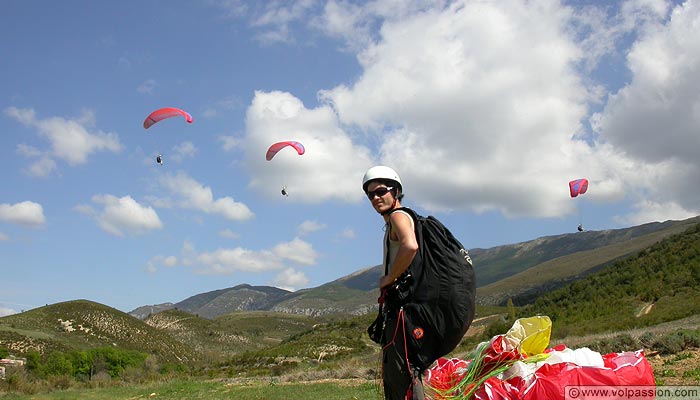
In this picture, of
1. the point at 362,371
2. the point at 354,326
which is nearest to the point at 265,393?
the point at 362,371

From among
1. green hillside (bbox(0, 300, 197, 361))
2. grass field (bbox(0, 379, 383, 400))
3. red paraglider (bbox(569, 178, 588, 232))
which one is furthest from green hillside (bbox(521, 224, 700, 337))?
green hillside (bbox(0, 300, 197, 361))

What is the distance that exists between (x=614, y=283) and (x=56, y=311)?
225 ft

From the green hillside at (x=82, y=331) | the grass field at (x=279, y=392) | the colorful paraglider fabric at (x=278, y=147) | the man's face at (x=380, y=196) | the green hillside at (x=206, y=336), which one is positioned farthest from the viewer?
the green hillside at (x=206, y=336)

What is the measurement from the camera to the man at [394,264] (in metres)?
3.76

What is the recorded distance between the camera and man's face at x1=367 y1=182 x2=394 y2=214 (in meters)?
4.26

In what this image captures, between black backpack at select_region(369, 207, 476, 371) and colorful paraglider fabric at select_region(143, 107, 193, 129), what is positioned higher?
colorful paraglider fabric at select_region(143, 107, 193, 129)

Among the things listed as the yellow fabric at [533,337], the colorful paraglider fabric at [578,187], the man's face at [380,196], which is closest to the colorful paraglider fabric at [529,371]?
the yellow fabric at [533,337]

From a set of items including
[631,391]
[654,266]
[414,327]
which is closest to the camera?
[414,327]

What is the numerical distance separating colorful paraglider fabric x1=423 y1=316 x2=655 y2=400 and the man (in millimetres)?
564

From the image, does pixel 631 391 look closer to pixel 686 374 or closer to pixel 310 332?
pixel 686 374

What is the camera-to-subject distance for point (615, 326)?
82.9 feet

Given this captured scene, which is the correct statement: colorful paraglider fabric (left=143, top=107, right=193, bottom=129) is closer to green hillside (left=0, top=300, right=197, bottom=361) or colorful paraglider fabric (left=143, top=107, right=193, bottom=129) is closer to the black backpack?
the black backpack

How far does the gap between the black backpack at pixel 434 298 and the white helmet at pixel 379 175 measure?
20.4 inches

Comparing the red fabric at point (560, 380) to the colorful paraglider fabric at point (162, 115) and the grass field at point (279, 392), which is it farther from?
the colorful paraglider fabric at point (162, 115)
